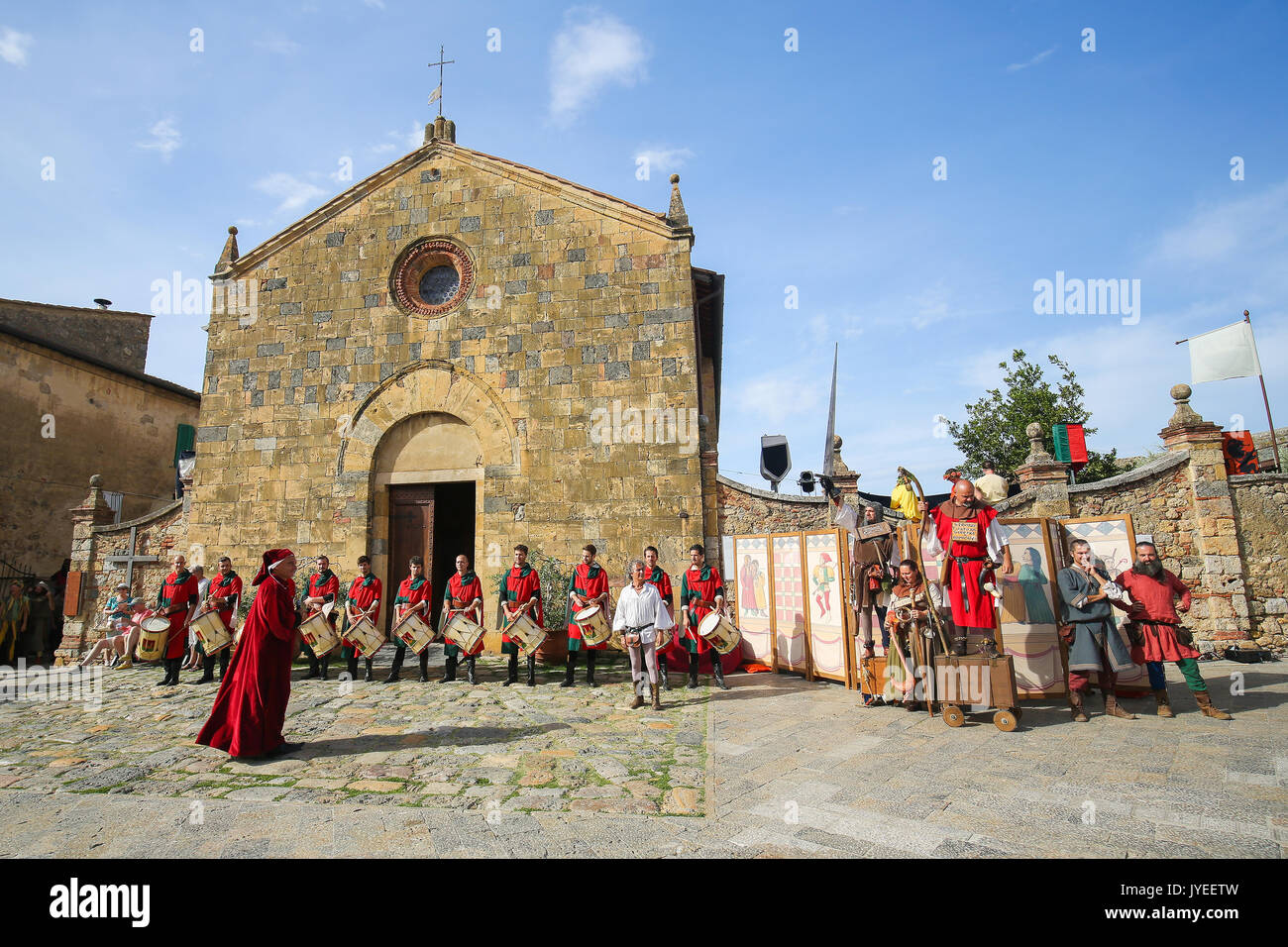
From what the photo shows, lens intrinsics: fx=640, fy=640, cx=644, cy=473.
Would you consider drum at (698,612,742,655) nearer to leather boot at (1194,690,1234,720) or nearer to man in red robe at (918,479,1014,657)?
man in red robe at (918,479,1014,657)

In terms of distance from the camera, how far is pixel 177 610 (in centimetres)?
1027

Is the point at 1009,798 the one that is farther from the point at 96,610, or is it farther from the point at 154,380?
the point at 154,380

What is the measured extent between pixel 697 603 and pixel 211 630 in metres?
6.93

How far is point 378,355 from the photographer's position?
12.7m

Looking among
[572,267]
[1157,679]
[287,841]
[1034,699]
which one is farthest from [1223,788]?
[572,267]

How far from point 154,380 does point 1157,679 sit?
2561 cm

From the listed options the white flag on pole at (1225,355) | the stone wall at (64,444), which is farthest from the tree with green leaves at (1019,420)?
the stone wall at (64,444)

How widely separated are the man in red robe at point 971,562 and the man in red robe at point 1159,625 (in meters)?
1.54

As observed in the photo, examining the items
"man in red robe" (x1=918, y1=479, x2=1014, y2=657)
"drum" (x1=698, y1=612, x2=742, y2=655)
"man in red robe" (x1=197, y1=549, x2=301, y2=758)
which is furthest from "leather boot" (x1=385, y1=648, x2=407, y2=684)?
"man in red robe" (x1=918, y1=479, x2=1014, y2=657)

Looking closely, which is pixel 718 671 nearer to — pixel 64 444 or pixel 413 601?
pixel 413 601

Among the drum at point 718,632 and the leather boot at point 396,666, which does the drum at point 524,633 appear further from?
the drum at point 718,632

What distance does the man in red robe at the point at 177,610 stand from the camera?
32.3 ft

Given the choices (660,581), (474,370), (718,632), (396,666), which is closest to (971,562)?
(718,632)
